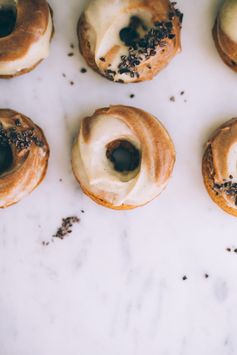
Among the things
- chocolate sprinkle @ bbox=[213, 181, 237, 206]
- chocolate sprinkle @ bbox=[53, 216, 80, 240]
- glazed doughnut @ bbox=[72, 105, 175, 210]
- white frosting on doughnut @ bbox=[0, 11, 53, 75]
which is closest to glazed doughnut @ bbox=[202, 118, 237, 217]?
chocolate sprinkle @ bbox=[213, 181, 237, 206]

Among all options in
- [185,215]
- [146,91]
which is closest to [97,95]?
[146,91]

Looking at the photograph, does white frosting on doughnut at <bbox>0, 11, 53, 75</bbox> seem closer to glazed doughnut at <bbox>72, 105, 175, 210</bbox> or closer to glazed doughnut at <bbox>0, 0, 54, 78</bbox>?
glazed doughnut at <bbox>0, 0, 54, 78</bbox>

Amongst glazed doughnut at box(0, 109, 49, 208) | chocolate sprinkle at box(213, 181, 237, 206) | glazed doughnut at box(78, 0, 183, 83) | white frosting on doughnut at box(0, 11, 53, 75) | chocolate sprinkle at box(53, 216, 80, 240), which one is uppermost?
glazed doughnut at box(78, 0, 183, 83)

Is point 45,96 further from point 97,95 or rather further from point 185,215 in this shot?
point 185,215

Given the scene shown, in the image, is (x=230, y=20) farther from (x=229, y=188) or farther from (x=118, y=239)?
(x=118, y=239)

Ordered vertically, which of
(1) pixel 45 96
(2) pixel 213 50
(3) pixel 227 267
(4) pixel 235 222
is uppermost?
(2) pixel 213 50

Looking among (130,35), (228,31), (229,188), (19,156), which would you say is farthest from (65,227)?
(228,31)

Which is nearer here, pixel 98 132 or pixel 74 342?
pixel 98 132
